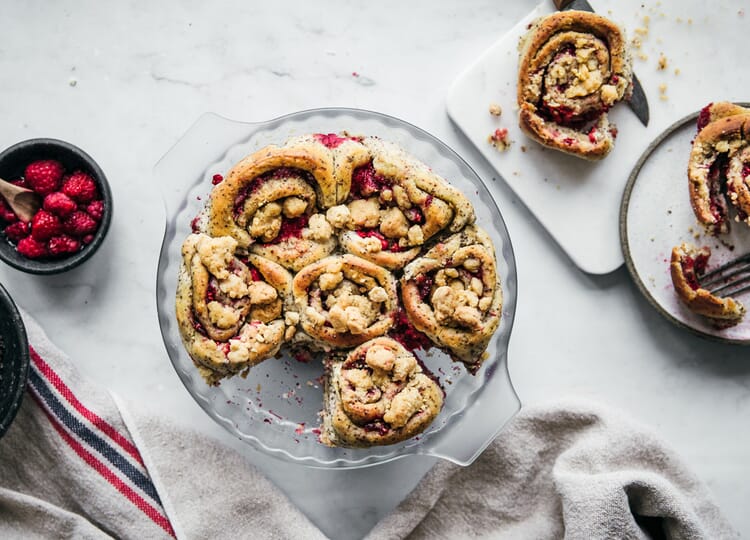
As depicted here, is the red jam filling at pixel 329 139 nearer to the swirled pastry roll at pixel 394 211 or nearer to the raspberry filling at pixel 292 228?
the swirled pastry roll at pixel 394 211

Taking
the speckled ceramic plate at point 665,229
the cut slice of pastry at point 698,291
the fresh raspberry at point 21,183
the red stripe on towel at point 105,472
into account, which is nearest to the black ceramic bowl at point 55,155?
the fresh raspberry at point 21,183

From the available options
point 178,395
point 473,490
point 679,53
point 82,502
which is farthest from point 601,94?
point 82,502

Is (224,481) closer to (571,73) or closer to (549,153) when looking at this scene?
(549,153)

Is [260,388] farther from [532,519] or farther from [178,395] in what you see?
[532,519]

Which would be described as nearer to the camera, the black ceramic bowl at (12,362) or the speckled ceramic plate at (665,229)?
the black ceramic bowl at (12,362)

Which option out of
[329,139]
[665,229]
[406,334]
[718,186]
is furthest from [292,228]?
[718,186]

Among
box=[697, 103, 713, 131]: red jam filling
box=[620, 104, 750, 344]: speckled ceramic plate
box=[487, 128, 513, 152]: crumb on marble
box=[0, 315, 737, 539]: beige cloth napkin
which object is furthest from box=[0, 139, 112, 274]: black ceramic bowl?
box=[697, 103, 713, 131]: red jam filling
